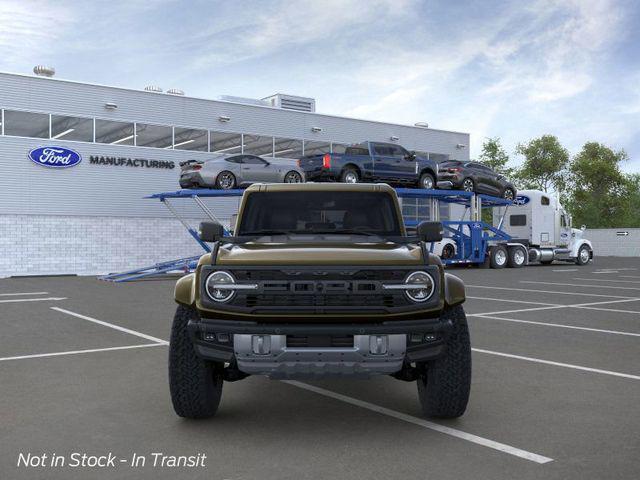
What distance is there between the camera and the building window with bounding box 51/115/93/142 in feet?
89.7

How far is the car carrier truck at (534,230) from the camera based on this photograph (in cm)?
3044

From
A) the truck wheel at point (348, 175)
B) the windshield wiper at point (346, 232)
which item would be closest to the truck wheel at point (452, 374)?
the windshield wiper at point (346, 232)

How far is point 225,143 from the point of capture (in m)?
32.0

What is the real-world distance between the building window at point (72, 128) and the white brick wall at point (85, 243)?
323 cm

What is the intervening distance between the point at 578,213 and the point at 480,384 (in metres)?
69.6

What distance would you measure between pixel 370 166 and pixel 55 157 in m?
12.6

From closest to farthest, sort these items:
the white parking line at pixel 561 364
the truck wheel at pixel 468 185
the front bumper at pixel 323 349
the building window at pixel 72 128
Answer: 1. the front bumper at pixel 323 349
2. the white parking line at pixel 561 364
3. the building window at pixel 72 128
4. the truck wheel at pixel 468 185

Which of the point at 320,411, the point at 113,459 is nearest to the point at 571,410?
the point at 320,411

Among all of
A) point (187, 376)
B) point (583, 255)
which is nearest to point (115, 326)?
point (187, 376)

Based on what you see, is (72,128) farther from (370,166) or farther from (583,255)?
(583,255)

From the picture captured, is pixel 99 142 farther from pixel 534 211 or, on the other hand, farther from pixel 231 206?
pixel 534 211

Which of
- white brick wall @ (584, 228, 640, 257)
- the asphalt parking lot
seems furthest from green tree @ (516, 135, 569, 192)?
the asphalt parking lot

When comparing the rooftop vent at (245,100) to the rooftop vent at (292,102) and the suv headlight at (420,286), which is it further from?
the suv headlight at (420,286)

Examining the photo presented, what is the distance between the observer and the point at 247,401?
5.79 m
